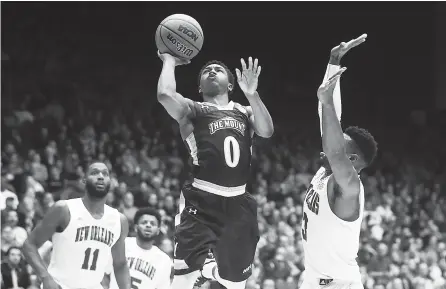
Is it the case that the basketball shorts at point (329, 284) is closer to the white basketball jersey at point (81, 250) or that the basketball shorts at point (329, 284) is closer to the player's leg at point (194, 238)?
the player's leg at point (194, 238)

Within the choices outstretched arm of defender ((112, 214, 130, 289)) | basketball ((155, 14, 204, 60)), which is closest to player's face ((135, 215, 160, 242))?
outstretched arm of defender ((112, 214, 130, 289))

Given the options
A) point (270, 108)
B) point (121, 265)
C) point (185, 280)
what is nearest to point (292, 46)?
point (270, 108)

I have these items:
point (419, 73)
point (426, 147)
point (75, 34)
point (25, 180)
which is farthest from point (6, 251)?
point (419, 73)

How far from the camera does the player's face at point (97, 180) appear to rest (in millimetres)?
7441

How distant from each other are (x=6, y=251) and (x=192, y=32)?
18.2 feet

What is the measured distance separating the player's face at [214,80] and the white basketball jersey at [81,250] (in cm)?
185

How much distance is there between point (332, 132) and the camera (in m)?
5.35

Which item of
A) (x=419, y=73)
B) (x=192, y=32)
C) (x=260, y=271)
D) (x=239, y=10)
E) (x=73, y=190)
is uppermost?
(x=239, y=10)

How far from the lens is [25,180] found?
12633 mm

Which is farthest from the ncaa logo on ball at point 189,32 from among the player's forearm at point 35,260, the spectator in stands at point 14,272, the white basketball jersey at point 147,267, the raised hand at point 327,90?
the spectator in stands at point 14,272

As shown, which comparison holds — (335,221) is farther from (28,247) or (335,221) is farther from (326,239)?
(28,247)

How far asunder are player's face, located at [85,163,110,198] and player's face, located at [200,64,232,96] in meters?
1.48

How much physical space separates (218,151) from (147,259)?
10.0ft

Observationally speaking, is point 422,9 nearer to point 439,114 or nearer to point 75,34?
point 439,114
